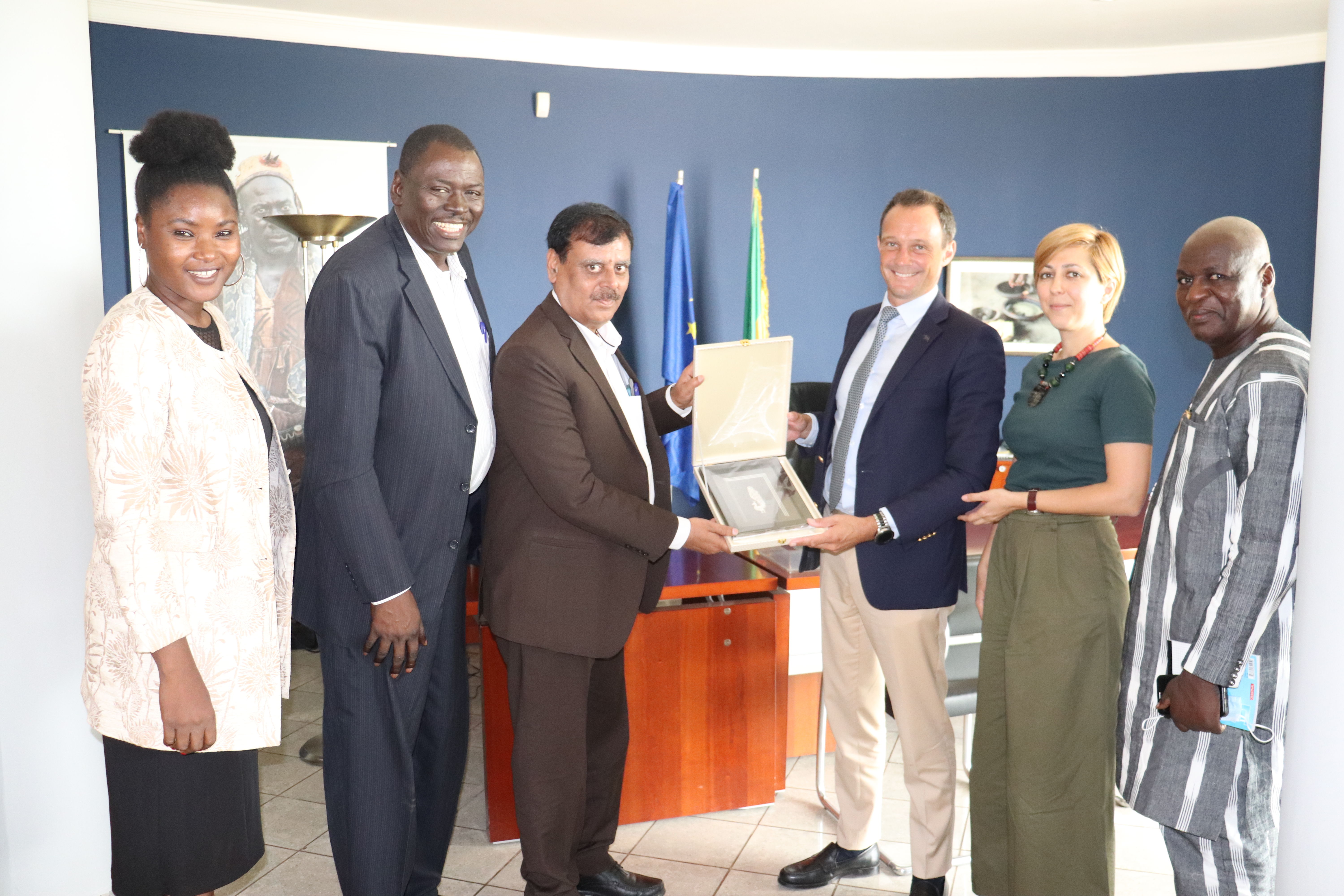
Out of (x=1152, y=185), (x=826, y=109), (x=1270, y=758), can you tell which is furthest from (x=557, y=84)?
(x=1270, y=758)

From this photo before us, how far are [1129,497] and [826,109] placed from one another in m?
4.49

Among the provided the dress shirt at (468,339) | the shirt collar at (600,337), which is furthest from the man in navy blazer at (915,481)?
the dress shirt at (468,339)

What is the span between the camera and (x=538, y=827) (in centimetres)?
239

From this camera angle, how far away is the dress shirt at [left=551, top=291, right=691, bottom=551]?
7.85ft

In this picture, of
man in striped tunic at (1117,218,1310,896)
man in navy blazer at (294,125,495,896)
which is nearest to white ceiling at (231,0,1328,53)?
man in navy blazer at (294,125,495,896)

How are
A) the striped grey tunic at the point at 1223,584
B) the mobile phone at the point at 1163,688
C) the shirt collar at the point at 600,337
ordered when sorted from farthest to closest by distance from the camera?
1. the shirt collar at the point at 600,337
2. the mobile phone at the point at 1163,688
3. the striped grey tunic at the point at 1223,584

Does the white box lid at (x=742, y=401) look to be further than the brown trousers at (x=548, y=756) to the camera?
Yes

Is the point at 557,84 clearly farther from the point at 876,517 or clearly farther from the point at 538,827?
the point at 538,827

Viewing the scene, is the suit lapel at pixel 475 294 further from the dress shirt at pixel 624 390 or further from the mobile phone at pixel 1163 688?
the mobile phone at pixel 1163 688

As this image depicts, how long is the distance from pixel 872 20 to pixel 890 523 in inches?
152

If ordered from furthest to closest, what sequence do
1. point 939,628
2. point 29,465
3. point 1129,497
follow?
point 939,628
point 29,465
point 1129,497

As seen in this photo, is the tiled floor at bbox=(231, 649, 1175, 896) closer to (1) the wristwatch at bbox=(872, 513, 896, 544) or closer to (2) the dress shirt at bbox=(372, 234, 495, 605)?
(1) the wristwatch at bbox=(872, 513, 896, 544)

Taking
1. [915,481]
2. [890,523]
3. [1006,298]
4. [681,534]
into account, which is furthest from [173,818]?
[1006,298]

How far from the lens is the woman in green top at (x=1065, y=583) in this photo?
7.32 ft
